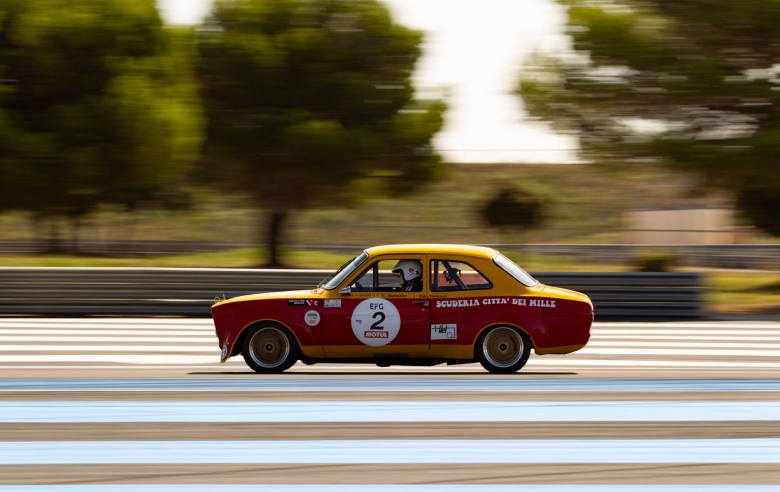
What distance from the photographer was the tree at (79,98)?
2192cm

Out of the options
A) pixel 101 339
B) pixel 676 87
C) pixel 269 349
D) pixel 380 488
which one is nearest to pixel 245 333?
pixel 269 349

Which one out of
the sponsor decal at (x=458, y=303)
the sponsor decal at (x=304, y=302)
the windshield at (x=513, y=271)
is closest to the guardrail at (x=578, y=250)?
the windshield at (x=513, y=271)

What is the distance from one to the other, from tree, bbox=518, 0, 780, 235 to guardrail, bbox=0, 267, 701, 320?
6.60m

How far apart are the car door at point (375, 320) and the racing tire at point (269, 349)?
0.34 m

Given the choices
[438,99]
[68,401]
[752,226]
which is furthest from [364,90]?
[68,401]

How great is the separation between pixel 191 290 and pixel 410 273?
7.66m

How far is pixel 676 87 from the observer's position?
21125mm

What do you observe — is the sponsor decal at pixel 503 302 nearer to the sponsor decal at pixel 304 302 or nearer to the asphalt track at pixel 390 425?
the asphalt track at pixel 390 425

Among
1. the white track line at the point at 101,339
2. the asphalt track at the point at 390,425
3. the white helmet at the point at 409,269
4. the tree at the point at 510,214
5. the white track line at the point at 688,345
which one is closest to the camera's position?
the asphalt track at the point at 390,425

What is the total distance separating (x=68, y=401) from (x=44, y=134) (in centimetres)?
1575

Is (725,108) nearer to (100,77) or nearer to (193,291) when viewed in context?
(193,291)

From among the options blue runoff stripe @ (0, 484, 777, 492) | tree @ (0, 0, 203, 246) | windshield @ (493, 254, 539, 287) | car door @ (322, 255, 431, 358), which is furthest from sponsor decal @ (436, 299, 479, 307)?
tree @ (0, 0, 203, 246)

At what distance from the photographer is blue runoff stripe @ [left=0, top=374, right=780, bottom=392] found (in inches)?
320

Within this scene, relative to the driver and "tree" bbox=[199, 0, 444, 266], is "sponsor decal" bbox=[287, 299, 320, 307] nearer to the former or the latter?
the driver
